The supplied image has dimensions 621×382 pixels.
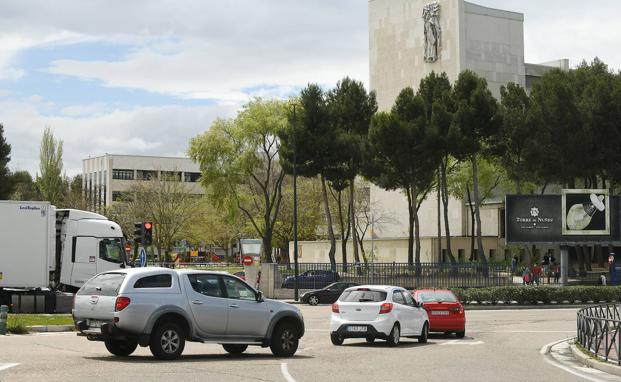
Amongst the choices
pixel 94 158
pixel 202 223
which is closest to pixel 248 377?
pixel 202 223

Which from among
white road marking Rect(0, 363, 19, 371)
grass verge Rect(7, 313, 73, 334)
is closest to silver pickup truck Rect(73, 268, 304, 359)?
white road marking Rect(0, 363, 19, 371)

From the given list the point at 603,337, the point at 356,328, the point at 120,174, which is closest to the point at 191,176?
the point at 120,174

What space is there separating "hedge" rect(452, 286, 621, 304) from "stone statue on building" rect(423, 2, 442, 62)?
141ft

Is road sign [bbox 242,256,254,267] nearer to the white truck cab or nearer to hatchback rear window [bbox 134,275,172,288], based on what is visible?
the white truck cab

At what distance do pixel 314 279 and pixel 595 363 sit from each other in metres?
36.8

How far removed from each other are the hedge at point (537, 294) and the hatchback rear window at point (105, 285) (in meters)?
31.8

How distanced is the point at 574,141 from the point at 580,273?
1054cm

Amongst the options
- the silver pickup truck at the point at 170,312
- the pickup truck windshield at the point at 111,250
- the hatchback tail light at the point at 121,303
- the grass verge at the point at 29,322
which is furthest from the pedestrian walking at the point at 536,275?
the hatchback tail light at the point at 121,303

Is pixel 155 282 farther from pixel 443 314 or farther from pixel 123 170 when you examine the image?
pixel 123 170

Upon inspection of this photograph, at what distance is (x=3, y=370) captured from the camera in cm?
1546

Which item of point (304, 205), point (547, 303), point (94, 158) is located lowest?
point (547, 303)

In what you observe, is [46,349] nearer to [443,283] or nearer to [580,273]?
[443,283]

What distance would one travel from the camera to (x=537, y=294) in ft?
164

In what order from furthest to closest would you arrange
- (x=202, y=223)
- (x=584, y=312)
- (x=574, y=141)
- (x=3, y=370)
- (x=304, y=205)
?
(x=202, y=223)
(x=304, y=205)
(x=574, y=141)
(x=584, y=312)
(x=3, y=370)
